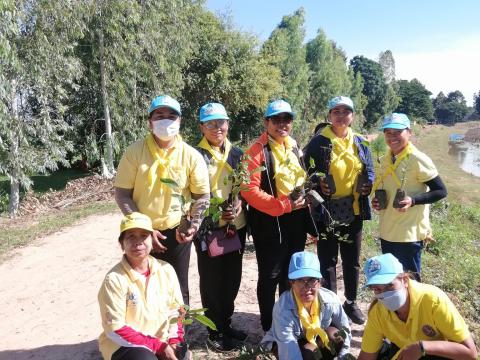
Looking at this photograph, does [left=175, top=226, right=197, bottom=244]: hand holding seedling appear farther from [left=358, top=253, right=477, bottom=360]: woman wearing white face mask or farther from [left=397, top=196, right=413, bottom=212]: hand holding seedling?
[left=397, top=196, right=413, bottom=212]: hand holding seedling

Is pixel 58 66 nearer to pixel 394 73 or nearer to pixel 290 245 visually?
pixel 290 245

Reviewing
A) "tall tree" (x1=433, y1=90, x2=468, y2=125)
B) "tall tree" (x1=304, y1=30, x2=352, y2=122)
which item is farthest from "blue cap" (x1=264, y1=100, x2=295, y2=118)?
"tall tree" (x1=433, y1=90, x2=468, y2=125)

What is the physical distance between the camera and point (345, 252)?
388 centimetres

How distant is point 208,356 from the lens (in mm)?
3551

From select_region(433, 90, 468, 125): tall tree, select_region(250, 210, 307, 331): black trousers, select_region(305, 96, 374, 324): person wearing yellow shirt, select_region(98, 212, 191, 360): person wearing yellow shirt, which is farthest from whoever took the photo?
select_region(433, 90, 468, 125): tall tree

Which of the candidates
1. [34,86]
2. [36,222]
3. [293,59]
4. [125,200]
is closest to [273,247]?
[125,200]

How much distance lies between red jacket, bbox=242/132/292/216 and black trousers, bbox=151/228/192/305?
60cm

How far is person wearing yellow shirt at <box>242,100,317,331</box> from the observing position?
3.38 m

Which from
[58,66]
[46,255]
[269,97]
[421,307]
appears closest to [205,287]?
[421,307]

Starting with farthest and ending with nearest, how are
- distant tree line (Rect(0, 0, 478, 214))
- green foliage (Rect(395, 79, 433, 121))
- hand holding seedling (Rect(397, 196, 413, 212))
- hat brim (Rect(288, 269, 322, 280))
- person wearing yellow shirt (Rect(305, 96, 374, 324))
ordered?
green foliage (Rect(395, 79, 433, 121)) < distant tree line (Rect(0, 0, 478, 214)) < person wearing yellow shirt (Rect(305, 96, 374, 324)) < hand holding seedling (Rect(397, 196, 413, 212)) < hat brim (Rect(288, 269, 322, 280))

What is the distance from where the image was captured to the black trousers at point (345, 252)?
3826 millimetres

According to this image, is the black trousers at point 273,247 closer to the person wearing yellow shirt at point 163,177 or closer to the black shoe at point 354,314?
the person wearing yellow shirt at point 163,177

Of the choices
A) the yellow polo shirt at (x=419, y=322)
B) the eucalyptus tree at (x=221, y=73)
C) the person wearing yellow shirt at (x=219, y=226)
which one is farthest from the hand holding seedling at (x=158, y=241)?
the eucalyptus tree at (x=221, y=73)

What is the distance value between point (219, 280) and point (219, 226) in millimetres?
477
